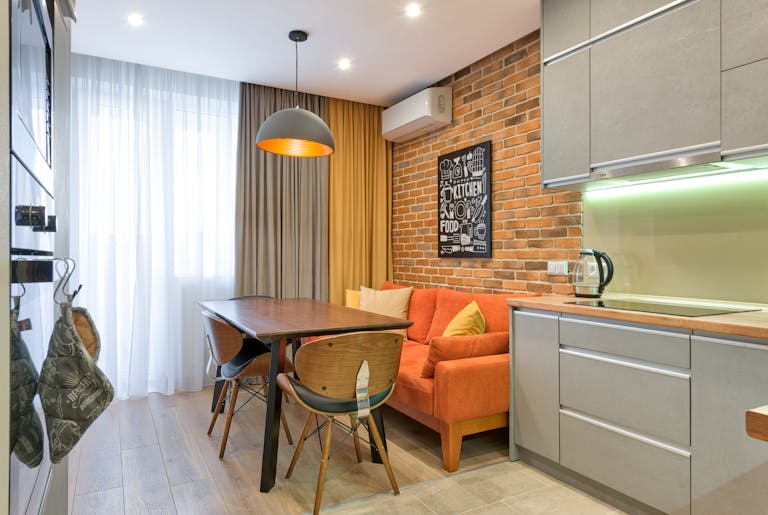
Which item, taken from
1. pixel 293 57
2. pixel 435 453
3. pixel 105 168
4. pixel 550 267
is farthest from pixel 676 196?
pixel 105 168

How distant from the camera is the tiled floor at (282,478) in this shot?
2229 mm

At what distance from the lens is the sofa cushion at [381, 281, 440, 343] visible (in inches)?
157

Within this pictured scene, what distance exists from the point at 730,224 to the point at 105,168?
4.17m

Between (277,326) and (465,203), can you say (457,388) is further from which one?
(465,203)

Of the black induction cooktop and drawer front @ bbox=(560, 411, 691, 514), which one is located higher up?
the black induction cooktop

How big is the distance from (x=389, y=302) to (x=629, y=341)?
2.35 meters

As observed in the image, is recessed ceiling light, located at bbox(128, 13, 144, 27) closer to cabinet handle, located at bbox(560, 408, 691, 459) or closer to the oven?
the oven

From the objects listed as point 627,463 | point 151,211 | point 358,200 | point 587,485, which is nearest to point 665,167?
point 627,463

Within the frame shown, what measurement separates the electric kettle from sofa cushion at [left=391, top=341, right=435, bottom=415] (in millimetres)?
1006

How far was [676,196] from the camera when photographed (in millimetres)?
2539

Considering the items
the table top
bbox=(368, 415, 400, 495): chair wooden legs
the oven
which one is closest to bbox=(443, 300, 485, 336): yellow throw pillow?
the table top

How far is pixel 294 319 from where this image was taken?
265cm

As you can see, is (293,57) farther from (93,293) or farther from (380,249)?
(93,293)

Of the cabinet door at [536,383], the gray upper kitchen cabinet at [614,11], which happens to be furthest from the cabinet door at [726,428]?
the gray upper kitchen cabinet at [614,11]
